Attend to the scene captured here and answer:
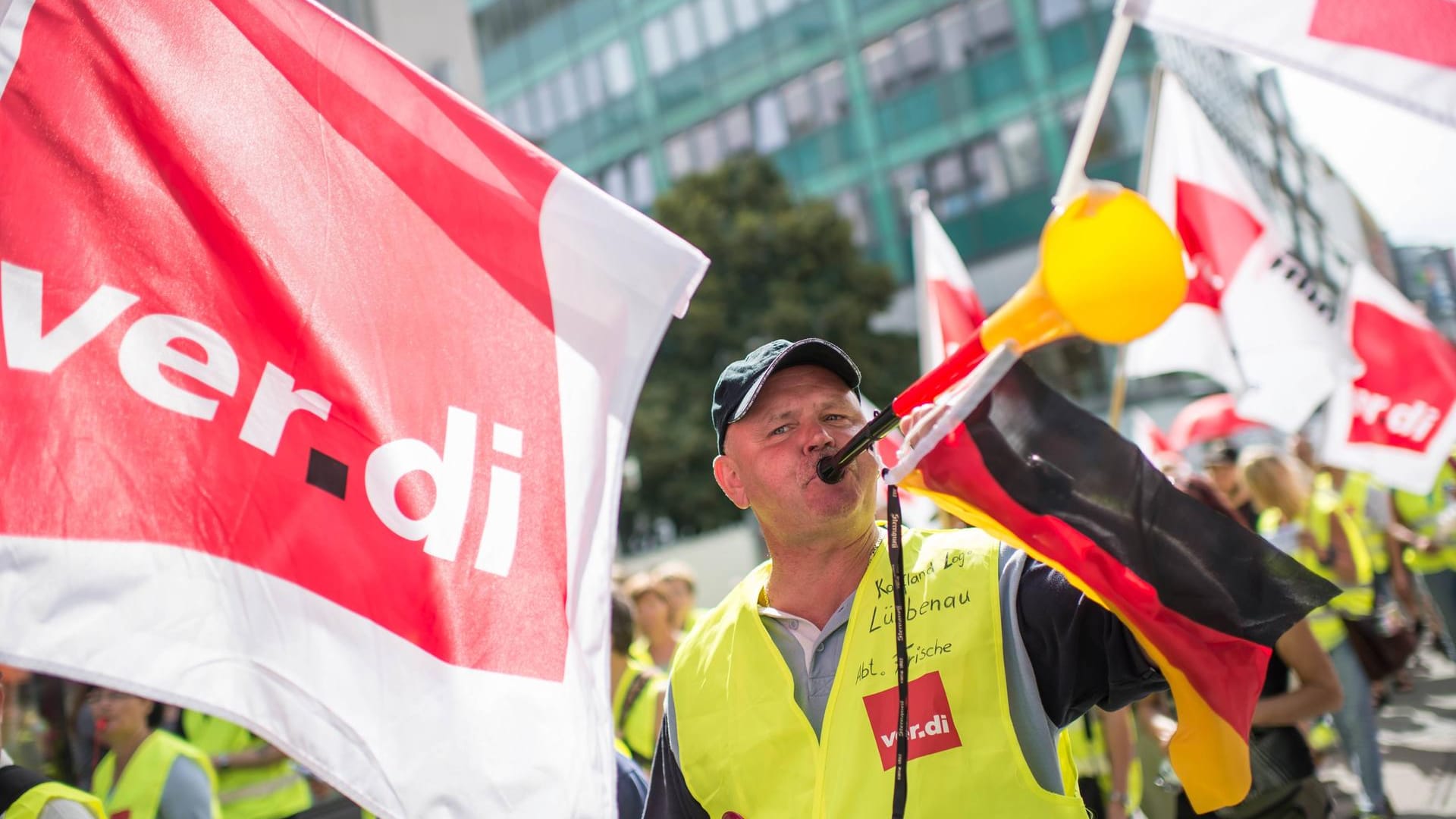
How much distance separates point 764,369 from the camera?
255 cm

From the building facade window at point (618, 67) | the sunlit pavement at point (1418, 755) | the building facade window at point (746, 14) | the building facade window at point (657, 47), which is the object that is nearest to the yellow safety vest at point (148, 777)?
the sunlit pavement at point (1418, 755)

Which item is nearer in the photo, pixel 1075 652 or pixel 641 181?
pixel 1075 652

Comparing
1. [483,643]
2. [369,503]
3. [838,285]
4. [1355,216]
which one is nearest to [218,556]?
[369,503]

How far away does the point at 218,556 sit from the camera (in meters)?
2.24

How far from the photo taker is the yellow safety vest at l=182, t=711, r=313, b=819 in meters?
5.62

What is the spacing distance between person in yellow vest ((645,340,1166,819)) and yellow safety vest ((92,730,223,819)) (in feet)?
8.90

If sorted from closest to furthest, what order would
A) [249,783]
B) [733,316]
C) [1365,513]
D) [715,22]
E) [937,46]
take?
1. [249,783]
2. [1365,513]
3. [733,316]
4. [937,46]
5. [715,22]

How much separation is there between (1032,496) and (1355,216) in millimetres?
35487

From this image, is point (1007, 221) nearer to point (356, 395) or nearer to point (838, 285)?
point (838, 285)

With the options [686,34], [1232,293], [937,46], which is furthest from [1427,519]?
[686,34]

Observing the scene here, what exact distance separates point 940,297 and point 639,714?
2849 millimetres

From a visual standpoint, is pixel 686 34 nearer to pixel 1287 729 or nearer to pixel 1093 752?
pixel 1093 752

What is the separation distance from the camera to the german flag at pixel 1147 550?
1.88 meters

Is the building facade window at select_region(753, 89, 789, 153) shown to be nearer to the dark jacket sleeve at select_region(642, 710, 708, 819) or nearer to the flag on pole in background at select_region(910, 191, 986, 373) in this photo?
the flag on pole in background at select_region(910, 191, 986, 373)
